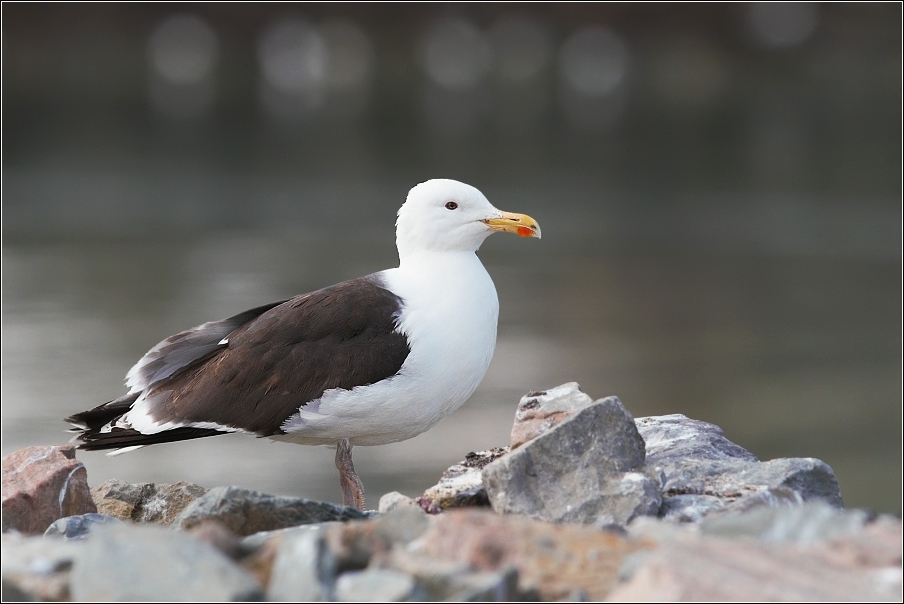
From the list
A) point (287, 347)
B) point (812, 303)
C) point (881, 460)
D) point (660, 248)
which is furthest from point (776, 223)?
point (287, 347)

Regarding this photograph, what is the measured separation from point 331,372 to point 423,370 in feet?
1.69

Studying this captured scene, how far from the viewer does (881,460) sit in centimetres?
1738

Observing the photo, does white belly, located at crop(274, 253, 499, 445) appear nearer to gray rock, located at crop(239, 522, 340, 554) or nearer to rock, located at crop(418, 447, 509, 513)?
rock, located at crop(418, 447, 509, 513)

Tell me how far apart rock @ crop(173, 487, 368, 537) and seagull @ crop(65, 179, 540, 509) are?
Result: 60.0 inches

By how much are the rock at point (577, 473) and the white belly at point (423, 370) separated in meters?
1.22

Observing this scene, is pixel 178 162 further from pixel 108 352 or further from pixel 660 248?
pixel 108 352

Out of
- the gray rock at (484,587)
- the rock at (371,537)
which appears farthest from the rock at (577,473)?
the gray rock at (484,587)

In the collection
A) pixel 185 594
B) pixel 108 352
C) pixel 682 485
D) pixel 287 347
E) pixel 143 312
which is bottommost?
pixel 185 594

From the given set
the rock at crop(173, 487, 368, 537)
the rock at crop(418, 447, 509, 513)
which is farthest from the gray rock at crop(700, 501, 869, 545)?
the rock at crop(173, 487, 368, 537)

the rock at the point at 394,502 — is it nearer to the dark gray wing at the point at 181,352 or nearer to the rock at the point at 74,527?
the rock at the point at 74,527

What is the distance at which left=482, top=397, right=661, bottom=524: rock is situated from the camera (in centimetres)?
575

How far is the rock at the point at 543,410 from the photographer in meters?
6.75

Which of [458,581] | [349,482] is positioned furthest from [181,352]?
[458,581]

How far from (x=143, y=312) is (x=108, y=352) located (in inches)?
109
